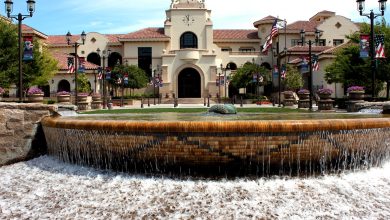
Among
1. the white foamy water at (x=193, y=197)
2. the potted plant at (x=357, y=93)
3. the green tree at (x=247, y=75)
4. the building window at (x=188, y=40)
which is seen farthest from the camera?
the building window at (x=188, y=40)

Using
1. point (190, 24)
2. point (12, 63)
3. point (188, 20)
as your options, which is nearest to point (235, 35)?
point (190, 24)

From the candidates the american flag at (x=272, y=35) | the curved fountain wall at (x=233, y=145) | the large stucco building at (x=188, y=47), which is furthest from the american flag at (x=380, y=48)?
the large stucco building at (x=188, y=47)

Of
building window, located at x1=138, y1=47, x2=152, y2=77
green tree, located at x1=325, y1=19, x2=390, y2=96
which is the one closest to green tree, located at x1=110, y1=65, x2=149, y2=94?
building window, located at x1=138, y1=47, x2=152, y2=77

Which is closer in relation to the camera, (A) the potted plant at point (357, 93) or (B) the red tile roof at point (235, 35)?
(A) the potted plant at point (357, 93)

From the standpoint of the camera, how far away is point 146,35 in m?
69.6

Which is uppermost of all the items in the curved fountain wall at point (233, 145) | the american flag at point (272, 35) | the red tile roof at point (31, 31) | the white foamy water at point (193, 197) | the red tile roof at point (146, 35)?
the red tile roof at point (146, 35)

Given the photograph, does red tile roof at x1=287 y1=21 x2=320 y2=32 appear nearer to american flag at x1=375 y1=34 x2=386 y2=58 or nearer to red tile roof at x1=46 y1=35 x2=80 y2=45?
red tile roof at x1=46 y1=35 x2=80 y2=45

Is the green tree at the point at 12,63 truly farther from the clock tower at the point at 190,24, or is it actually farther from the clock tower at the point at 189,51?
the clock tower at the point at 190,24

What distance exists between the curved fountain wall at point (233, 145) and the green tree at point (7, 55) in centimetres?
2605

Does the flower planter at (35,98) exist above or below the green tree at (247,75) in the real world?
below

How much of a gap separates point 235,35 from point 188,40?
9955 mm

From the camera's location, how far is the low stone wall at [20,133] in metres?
12.1

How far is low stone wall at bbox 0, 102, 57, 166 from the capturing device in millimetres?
12148

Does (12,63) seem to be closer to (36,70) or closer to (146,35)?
(36,70)
